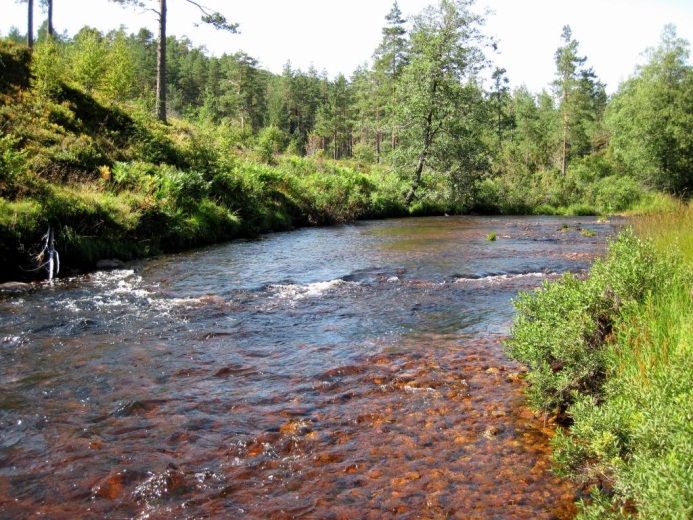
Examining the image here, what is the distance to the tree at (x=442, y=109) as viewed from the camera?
30.8 meters

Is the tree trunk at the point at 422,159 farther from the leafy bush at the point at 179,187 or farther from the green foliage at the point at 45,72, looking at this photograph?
the green foliage at the point at 45,72

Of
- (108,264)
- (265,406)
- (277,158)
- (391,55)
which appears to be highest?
(391,55)

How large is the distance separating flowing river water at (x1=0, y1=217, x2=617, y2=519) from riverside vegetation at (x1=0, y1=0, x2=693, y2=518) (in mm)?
797

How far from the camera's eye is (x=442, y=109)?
1218 inches

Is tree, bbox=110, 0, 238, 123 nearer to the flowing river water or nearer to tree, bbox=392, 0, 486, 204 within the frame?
tree, bbox=392, 0, 486, 204

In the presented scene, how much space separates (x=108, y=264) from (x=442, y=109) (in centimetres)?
2375

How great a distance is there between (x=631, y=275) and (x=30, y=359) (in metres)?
7.33

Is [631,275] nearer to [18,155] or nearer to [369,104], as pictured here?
[18,155]

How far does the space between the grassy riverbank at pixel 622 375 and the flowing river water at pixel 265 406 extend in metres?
0.43

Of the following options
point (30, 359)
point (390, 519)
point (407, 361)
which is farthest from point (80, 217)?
point (390, 519)

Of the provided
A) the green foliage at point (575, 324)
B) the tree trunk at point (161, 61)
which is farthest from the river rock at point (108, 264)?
A: the tree trunk at point (161, 61)

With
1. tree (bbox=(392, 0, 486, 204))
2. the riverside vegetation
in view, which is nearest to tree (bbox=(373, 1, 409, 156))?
the riverside vegetation

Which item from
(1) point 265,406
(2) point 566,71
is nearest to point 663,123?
(2) point 566,71

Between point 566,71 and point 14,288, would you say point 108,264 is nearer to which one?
point 14,288
